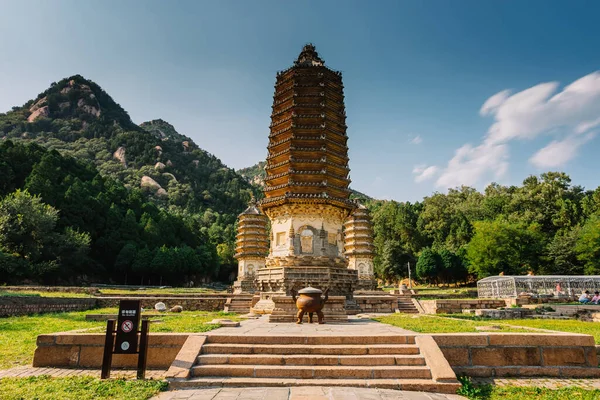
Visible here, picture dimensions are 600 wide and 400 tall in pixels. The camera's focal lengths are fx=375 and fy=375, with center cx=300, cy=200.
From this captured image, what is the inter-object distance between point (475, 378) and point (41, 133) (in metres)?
165

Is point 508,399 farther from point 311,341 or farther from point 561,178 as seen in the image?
point 561,178

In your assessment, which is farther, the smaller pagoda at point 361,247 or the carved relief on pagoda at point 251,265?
the carved relief on pagoda at point 251,265

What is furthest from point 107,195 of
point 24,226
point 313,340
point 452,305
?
point 313,340

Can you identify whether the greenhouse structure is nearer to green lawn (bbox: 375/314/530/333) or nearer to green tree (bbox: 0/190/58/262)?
green lawn (bbox: 375/314/530/333)

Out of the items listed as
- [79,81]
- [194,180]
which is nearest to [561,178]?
[194,180]

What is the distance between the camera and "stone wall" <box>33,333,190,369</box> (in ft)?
26.7

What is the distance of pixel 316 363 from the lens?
7.67 meters

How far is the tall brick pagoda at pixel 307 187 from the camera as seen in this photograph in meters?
21.8

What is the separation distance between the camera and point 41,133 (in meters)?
137

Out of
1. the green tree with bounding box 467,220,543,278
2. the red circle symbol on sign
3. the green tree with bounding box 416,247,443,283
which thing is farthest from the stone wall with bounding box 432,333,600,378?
the green tree with bounding box 416,247,443,283

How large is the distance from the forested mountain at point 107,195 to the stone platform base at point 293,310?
29749 mm

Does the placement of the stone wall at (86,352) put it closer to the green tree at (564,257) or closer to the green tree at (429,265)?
the green tree at (564,257)

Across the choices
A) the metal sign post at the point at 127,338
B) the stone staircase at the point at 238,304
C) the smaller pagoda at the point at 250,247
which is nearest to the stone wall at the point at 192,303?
the stone staircase at the point at 238,304

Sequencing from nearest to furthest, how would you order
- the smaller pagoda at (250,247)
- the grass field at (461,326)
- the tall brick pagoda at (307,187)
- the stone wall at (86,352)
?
the stone wall at (86,352), the grass field at (461,326), the tall brick pagoda at (307,187), the smaller pagoda at (250,247)
